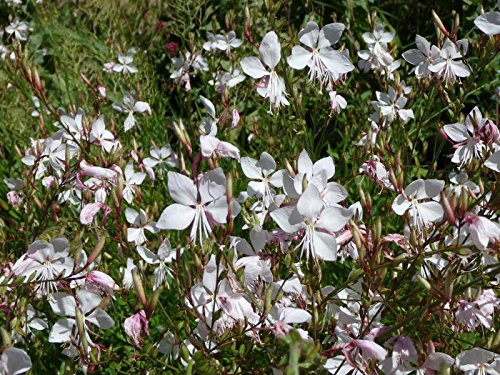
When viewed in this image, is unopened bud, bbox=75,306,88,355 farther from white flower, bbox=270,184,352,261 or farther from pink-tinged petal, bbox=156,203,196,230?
white flower, bbox=270,184,352,261

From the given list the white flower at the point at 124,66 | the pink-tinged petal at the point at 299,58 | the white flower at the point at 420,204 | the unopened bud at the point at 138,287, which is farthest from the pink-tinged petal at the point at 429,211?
the white flower at the point at 124,66

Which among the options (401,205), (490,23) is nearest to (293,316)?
(401,205)

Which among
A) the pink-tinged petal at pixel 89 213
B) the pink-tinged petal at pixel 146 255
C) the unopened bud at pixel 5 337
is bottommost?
the pink-tinged petal at pixel 146 255

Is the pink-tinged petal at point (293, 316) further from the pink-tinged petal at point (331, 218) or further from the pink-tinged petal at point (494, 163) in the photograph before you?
the pink-tinged petal at point (494, 163)

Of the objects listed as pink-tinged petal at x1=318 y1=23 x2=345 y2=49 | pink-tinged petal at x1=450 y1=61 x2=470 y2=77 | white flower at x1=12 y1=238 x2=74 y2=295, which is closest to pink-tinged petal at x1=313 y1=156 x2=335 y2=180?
pink-tinged petal at x1=318 y1=23 x2=345 y2=49

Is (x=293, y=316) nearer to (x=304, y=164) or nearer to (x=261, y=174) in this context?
(x=304, y=164)
